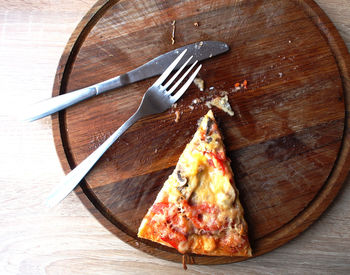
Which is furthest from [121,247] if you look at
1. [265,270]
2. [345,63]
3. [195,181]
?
[345,63]

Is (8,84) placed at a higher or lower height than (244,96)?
higher

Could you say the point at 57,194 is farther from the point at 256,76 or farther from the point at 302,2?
the point at 302,2

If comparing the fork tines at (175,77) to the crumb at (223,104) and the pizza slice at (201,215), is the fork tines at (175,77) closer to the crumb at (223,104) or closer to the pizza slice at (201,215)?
the crumb at (223,104)

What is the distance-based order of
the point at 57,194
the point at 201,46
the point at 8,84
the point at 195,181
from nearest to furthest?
the point at 195,181, the point at 57,194, the point at 201,46, the point at 8,84

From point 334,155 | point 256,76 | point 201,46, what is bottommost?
point 334,155

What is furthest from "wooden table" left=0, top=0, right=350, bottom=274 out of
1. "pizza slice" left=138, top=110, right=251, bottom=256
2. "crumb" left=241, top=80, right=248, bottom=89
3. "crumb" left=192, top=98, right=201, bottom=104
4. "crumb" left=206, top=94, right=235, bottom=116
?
"crumb" left=192, top=98, right=201, bottom=104

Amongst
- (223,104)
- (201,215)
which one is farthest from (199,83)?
(201,215)

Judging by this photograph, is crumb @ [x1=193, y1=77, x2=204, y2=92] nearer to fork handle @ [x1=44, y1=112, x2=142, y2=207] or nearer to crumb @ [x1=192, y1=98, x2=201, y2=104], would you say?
crumb @ [x1=192, y1=98, x2=201, y2=104]
